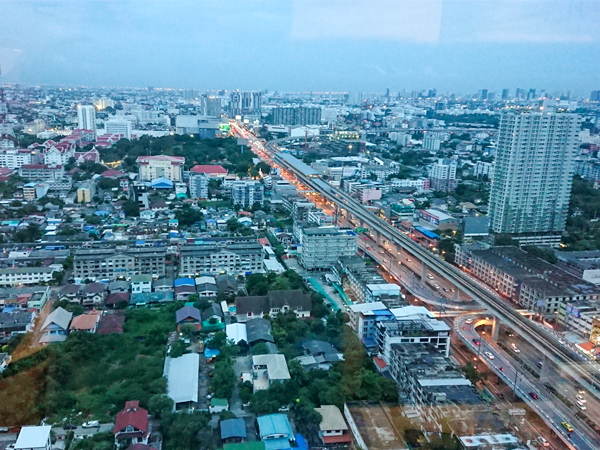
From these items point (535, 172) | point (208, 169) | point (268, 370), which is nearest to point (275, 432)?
point (268, 370)

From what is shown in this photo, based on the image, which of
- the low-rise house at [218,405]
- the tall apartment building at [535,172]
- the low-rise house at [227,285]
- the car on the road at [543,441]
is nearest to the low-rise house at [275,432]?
the low-rise house at [218,405]

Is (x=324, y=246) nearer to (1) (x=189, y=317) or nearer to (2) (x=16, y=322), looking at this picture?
(1) (x=189, y=317)

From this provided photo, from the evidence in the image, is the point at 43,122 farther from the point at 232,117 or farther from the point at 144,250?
the point at 144,250

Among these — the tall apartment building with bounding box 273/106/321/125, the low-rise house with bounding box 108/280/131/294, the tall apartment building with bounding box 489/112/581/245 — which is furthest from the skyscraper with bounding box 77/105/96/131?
the tall apartment building with bounding box 489/112/581/245

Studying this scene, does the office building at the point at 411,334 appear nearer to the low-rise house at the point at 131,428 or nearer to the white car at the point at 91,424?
the low-rise house at the point at 131,428

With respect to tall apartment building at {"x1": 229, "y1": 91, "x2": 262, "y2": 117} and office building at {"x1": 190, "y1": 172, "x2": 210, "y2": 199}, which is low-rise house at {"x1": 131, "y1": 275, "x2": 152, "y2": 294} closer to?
office building at {"x1": 190, "y1": 172, "x2": 210, "y2": 199}

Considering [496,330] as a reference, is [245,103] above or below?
above
